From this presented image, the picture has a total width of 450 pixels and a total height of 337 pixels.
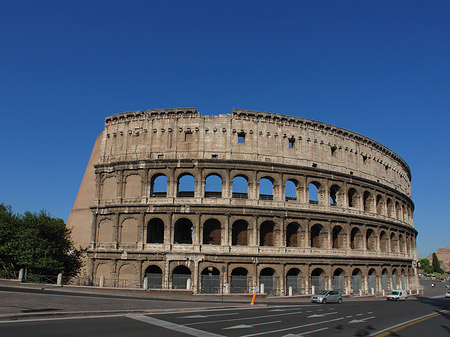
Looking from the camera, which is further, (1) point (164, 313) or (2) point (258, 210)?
(2) point (258, 210)

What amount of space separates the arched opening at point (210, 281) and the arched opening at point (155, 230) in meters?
7.37

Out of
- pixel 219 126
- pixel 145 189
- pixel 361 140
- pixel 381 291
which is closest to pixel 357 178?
pixel 361 140

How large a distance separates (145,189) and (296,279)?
18.2 metres

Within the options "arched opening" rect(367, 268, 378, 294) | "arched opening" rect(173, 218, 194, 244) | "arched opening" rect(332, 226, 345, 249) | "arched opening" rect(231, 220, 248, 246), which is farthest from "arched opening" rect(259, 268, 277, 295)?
"arched opening" rect(367, 268, 378, 294)

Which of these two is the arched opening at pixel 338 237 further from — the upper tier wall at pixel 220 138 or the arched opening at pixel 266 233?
the arched opening at pixel 266 233

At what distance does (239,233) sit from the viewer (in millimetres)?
38625

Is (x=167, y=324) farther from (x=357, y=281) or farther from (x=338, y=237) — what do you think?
(x=357, y=281)

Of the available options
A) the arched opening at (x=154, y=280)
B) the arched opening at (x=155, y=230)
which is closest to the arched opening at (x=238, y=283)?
the arched opening at (x=154, y=280)

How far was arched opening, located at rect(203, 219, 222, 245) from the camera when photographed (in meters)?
38.2

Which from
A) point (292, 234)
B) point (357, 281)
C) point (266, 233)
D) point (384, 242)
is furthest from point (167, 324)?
point (384, 242)

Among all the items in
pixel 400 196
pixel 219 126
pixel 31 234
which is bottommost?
pixel 31 234

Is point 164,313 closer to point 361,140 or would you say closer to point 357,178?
point 357,178

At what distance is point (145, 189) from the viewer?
38.1m

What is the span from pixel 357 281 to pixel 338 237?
18.1 feet
